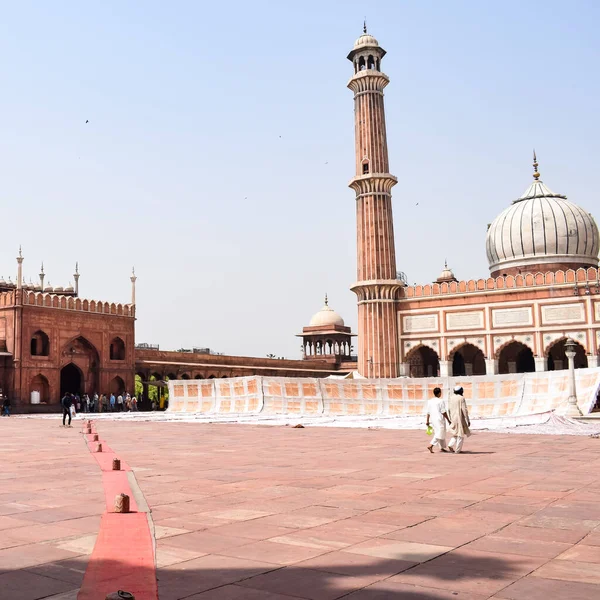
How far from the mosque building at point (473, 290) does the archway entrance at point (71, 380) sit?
12855 mm

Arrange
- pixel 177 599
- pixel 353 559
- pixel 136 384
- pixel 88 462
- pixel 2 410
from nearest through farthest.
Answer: pixel 177 599, pixel 353 559, pixel 88 462, pixel 2 410, pixel 136 384

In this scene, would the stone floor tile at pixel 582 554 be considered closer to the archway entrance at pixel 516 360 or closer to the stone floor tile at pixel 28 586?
the stone floor tile at pixel 28 586

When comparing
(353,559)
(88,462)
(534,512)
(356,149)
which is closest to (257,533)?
(353,559)

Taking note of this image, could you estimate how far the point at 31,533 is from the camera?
4219 millimetres

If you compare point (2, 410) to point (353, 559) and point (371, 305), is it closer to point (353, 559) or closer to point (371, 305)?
point (371, 305)

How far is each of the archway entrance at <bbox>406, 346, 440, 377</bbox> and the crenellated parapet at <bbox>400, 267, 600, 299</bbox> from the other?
9.54 feet

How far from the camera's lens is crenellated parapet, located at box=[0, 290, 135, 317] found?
96.2 feet

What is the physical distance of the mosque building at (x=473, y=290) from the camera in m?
30.8

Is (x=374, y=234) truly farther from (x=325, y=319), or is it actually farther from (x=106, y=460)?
(x=106, y=460)

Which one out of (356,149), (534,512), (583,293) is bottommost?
(534,512)

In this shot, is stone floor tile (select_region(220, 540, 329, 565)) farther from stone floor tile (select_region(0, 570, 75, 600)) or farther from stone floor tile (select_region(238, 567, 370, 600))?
stone floor tile (select_region(0, 570, 75, 600))

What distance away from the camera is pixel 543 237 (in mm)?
34281

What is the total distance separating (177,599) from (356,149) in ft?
110

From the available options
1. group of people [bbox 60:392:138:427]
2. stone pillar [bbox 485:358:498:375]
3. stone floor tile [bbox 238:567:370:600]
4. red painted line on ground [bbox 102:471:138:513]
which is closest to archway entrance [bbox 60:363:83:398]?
group of people [bbox 60:392:138:427]
